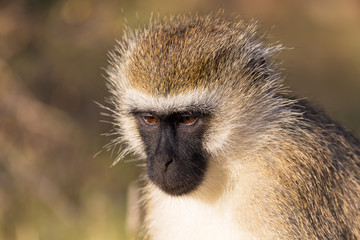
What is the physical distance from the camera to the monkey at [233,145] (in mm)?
3508

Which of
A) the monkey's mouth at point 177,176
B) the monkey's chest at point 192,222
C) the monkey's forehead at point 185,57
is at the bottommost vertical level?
the monkey's chest at point 192,222

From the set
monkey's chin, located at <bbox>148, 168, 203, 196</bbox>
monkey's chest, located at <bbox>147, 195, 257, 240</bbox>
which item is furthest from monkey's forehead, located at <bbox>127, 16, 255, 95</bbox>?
monkey's chest, located at <bbox>147, 195, 257, 240</bbox>

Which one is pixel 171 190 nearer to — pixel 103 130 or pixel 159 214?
pixel 159 214

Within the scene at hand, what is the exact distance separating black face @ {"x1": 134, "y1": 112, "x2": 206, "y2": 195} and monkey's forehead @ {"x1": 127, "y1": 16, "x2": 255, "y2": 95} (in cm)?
20

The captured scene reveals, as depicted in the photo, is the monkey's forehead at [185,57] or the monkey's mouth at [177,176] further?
the monkey's forehead at [185,57]

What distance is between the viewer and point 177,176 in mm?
3488

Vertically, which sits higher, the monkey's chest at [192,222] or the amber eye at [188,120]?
the amber eye at [188,120]

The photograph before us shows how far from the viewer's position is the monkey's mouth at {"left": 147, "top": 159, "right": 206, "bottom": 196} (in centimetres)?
348

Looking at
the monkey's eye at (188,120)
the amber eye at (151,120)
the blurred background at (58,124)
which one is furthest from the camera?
the blurred background at (58,124)

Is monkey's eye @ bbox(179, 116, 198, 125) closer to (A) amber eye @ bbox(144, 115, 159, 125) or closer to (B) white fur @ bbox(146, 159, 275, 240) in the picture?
(A) amber eye @ bbox(144, 115, 159, 125)

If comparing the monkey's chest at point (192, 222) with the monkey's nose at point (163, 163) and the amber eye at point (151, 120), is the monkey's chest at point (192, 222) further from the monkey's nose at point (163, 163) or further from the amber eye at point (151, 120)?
the amber eye at point (151, 120)

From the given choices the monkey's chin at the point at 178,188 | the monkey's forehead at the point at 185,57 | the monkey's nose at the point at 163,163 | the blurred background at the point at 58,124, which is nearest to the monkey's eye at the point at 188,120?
the monkey's forehead at the point at 185,57

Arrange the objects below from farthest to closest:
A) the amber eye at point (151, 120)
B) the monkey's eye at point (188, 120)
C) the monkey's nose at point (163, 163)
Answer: the amber eye at point (151, 120) → the monkey's eye at point (188, 120) → the monkey's nose at point (163, 163)

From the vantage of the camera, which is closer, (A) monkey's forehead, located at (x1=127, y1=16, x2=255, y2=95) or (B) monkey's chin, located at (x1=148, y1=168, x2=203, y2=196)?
(B) monkey's chin, located at (x1=148, y1=168, x2=203, y2=196)
